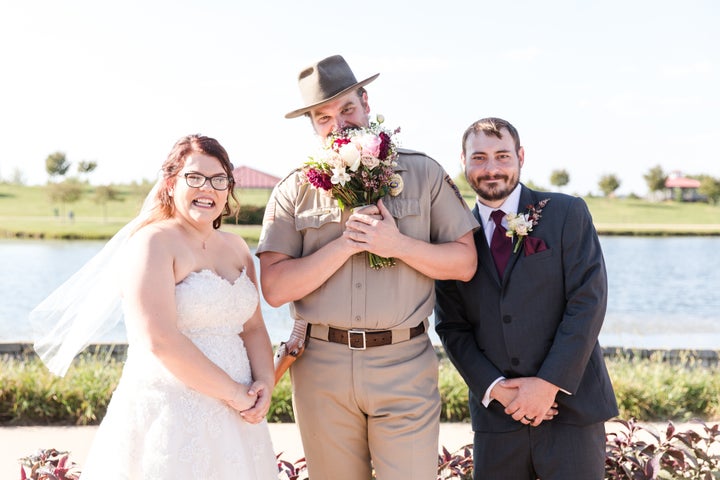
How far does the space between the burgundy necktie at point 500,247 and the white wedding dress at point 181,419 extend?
1179 mm

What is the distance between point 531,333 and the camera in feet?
10.8

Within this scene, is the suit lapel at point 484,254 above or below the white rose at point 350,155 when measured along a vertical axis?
below

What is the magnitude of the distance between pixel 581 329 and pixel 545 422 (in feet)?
1.47

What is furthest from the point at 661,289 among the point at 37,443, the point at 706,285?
the point at 37,443

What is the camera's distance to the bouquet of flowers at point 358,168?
3.05 m

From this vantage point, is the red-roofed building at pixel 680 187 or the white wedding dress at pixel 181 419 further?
the red-roofed building at pixel 680 187

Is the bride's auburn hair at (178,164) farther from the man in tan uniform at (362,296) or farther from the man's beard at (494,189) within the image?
the man's beard at (494,189)

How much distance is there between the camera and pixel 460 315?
137 inches

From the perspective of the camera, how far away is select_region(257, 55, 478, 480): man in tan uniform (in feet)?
10.4

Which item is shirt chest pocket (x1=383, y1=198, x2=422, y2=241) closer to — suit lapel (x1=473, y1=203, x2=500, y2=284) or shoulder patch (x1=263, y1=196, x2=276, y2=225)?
suit lapel (x1=473, y1=203, x2=500, y2=284)

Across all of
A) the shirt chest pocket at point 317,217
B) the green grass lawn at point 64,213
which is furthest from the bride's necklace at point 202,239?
the green grass lawn at point 64,213

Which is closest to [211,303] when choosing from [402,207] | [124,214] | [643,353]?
[402,207]

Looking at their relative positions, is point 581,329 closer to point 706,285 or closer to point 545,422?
point 545,422

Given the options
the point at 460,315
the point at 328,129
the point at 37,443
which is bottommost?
the point at 37,443
